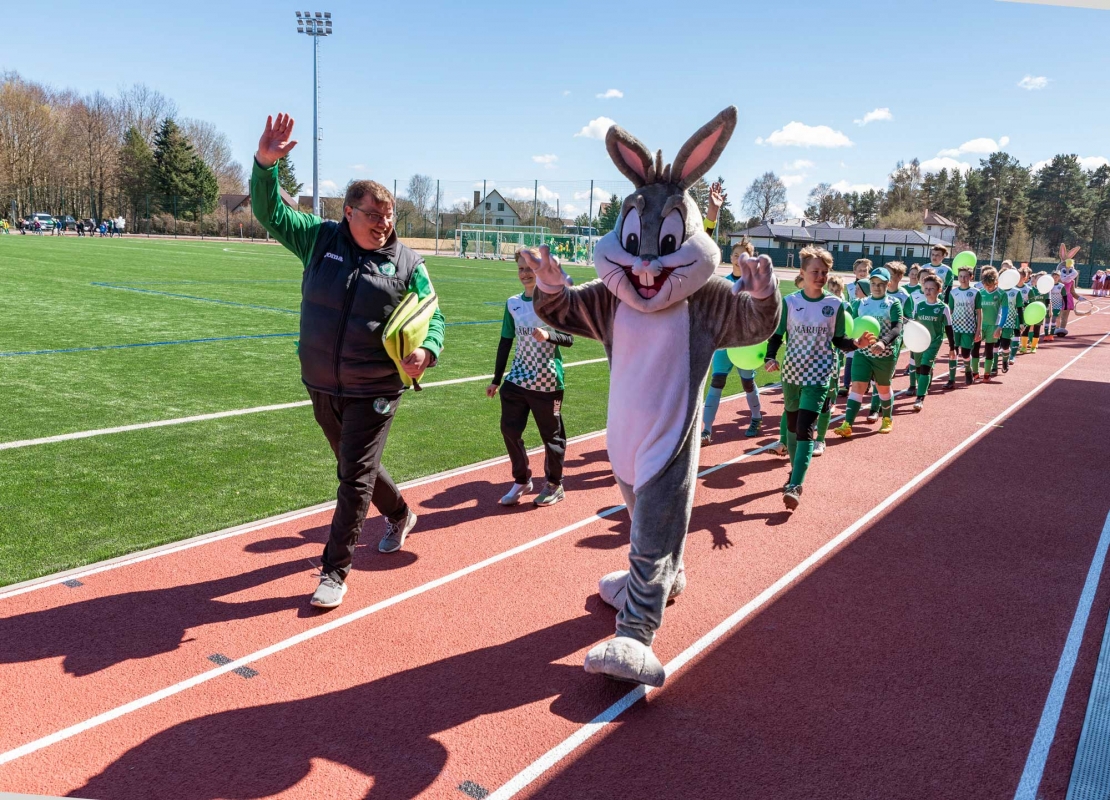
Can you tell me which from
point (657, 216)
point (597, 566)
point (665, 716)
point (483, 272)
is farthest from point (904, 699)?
point (483, 272)

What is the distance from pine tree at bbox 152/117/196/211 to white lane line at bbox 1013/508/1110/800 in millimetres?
79879

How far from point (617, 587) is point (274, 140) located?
3.30 metres

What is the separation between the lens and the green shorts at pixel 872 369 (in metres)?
10.0

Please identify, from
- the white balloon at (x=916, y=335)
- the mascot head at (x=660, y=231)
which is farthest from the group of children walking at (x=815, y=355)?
the mascot head at (x=660, y=231)

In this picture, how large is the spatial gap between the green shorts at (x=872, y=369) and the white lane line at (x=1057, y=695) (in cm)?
425

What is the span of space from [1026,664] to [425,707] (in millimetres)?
3279

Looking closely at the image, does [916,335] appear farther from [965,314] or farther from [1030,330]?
[1030,330]

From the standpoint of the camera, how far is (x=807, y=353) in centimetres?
714

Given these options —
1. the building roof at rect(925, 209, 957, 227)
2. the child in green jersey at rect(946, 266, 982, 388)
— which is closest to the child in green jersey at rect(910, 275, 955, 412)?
the child in green jersey at rect(946, 266, 982, 388)

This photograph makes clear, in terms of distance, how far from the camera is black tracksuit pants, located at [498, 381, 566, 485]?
6500 millimetres

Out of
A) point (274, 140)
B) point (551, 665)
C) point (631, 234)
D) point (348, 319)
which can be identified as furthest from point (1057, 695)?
point (274, 140)

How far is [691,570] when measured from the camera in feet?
18.1

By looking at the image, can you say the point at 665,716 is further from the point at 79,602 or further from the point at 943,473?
the point at 943,473

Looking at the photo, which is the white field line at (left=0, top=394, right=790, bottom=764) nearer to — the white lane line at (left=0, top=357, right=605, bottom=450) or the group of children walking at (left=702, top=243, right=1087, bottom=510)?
the group of children walking at (left=702, top=243, right=1087, bottom=510)
